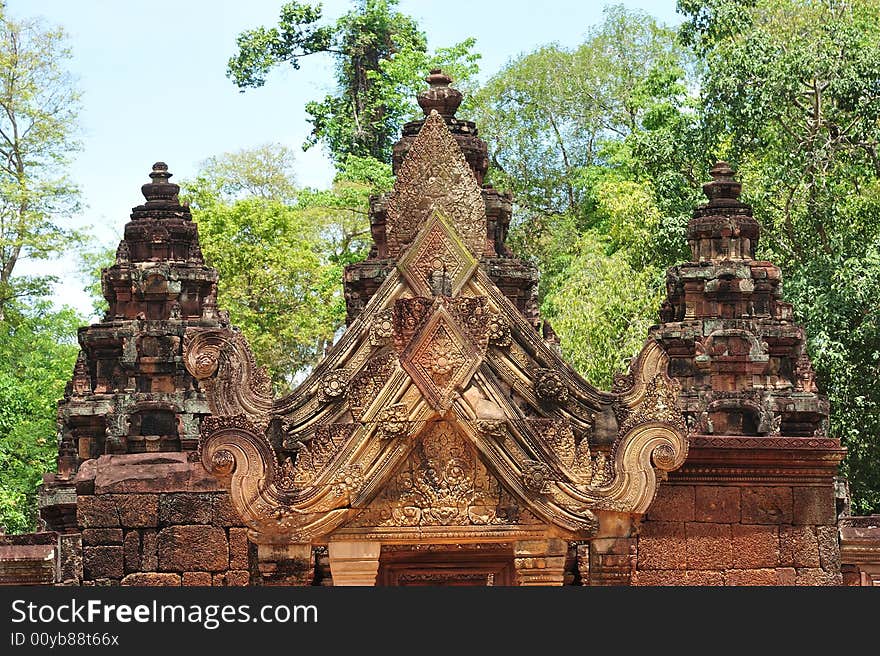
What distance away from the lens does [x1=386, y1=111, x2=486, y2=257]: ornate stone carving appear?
11.3 m

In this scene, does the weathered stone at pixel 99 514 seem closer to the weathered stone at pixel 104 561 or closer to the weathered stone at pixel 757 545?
the weathered stone at pixel 104 561

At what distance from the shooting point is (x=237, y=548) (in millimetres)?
10742

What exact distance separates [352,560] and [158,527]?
4.40ft

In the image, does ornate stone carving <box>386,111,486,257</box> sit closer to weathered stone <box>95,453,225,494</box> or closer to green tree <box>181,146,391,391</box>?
weathered stone <box>95,453,225,494</box>

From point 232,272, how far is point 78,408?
1713cm

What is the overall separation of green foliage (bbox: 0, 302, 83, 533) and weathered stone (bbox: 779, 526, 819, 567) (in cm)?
1922

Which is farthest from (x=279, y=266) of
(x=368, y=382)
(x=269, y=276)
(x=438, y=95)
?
(x=368, y=382)

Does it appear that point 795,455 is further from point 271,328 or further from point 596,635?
point 271,328

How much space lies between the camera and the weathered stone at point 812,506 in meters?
11.0

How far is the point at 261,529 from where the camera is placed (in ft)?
32.8

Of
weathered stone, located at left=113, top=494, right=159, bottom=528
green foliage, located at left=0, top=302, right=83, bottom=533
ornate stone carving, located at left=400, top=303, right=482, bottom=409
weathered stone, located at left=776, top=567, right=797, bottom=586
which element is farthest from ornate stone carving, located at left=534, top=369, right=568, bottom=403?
green foliage, located at left=0, top=302, right=83, bottom=533

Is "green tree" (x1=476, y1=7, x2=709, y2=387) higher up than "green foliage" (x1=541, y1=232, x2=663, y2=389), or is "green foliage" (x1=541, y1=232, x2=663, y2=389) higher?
"green tree" (x1=476, y1=7, x2=709, y2=387)

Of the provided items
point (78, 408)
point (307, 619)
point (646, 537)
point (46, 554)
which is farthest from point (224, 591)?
point (78, 408)

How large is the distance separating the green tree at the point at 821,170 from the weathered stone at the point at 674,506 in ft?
50.4
